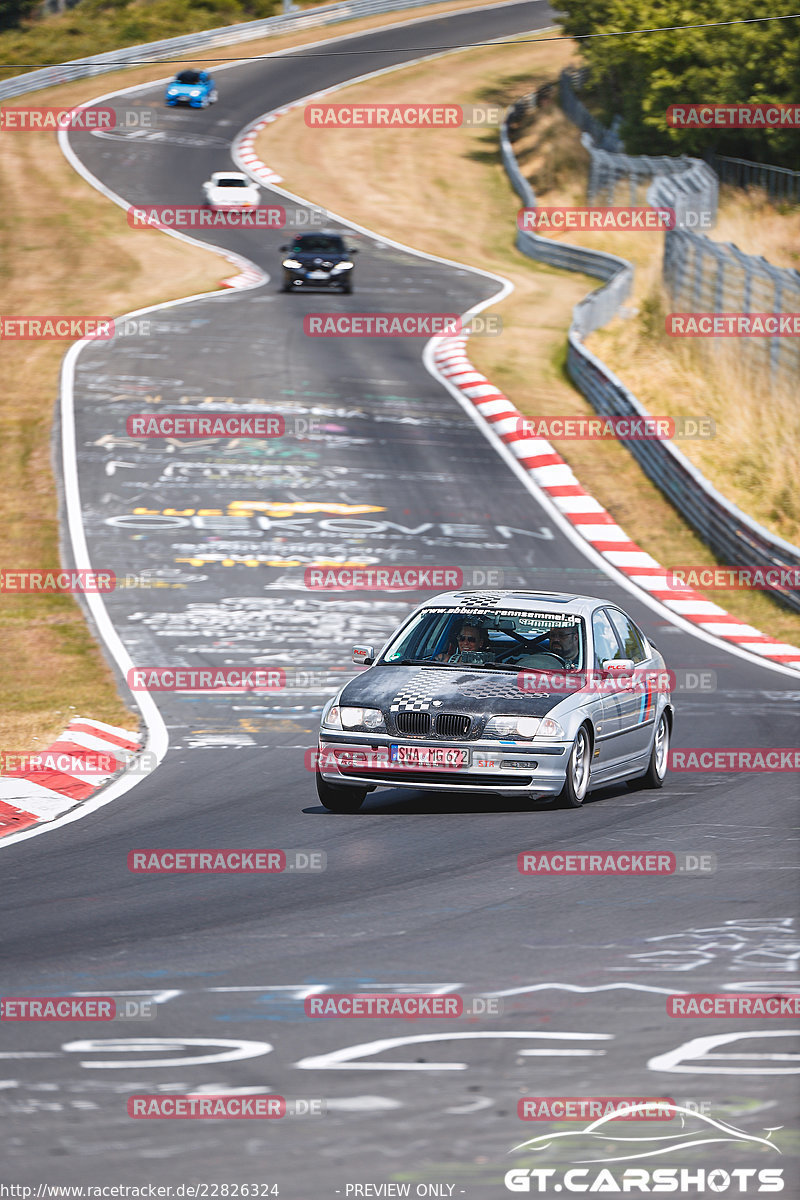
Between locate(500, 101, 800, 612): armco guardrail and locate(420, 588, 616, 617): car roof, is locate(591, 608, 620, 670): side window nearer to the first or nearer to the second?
locate(420, 588, 616, 617): car roof

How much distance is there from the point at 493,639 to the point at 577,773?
134 centimetres

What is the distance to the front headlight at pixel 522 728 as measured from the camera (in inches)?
442

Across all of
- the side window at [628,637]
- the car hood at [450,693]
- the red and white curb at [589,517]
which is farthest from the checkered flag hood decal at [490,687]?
the red and white curb at [589,517]

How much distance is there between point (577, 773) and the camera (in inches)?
458

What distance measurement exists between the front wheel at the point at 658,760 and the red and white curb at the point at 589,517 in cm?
626

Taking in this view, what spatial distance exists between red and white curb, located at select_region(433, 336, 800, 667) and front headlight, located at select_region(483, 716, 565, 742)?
28.2ft

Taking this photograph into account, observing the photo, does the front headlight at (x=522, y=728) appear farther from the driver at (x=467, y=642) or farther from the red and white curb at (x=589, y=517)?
the red and white curb at (x=589, y=517)

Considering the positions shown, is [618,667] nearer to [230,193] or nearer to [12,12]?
[230,193]

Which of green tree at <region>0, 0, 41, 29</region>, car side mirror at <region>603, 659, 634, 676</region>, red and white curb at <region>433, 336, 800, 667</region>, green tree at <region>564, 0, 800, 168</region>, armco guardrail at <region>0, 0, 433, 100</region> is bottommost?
red and white curb at <region>433, 336, 800, 667</region>

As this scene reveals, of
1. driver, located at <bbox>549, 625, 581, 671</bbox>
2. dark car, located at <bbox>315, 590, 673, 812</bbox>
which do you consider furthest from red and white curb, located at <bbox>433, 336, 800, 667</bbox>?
driver, located at <bbox>549, 625, 581, 671</bbox>

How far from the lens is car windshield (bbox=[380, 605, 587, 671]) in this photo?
1230cm

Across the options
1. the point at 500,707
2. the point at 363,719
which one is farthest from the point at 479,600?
the point at 363,719

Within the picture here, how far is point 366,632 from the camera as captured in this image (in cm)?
1961

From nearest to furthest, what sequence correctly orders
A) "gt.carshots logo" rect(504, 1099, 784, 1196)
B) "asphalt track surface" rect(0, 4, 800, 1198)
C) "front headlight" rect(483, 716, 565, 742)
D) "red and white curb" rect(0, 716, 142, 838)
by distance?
"gt.carshots logo" rect(504, 1099, 784, 1196)
"asphalt track surface" rect(0, 4, 800, 1198)
"front headlight" rect(483, 716, 565, 742)
"red and white curb" rect(0, 716, 142, 838)
